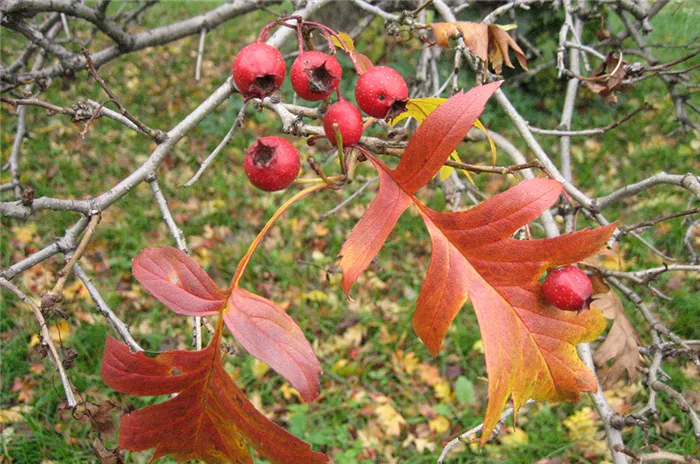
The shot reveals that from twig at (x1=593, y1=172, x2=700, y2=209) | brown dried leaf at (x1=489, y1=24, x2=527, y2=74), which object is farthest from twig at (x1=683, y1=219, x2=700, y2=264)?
brown dried leaf at (x1=489, y1=24, x2=527, y2=74)

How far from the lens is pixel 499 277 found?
3.09ft

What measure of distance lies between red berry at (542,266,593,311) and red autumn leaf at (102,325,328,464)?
1.80 feet

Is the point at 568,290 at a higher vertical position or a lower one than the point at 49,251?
lower

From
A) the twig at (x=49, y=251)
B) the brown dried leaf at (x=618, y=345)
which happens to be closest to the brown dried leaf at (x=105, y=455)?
the twig at (x=49, y=251)

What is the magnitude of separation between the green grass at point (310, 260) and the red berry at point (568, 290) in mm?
1365

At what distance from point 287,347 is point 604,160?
3.96 meters

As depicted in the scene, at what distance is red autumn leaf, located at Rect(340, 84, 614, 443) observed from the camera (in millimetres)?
906

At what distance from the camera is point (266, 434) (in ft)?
3.16

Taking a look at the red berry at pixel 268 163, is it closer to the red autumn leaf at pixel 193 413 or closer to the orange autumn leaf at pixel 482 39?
the red autumn leaf at pixel 193 413

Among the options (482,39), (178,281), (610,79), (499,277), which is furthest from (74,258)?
(610,79)

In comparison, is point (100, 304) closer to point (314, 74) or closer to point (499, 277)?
point (314, 74)

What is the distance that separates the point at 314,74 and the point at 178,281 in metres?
0.46

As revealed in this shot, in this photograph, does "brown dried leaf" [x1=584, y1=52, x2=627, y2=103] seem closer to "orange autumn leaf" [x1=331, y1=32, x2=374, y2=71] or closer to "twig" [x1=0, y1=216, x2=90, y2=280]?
"orange autumn leaf" [x1=331, y1=32, x2=374, y2=71]

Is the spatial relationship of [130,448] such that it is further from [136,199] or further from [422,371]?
[136,199]
